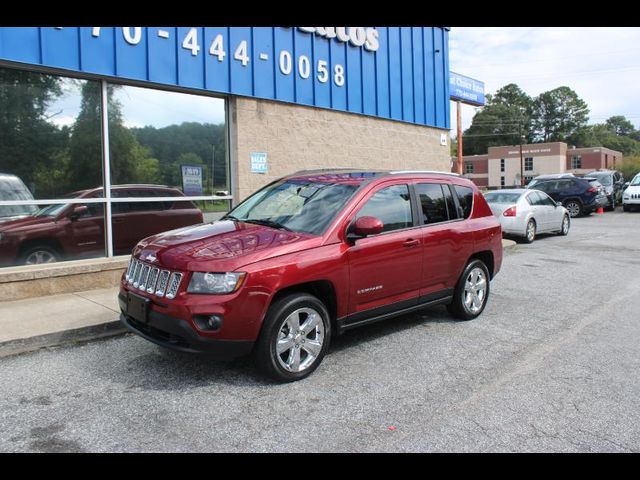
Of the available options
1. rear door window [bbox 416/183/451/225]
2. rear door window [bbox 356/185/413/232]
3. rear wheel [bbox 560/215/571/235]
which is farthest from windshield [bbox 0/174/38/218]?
rear wheel [bbox 560/215/571/235]

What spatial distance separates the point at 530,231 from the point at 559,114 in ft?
411

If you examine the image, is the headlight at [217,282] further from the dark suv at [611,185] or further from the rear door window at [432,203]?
the dark suv at [611,185]

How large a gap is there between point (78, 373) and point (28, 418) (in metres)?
0.93

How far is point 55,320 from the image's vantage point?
6027mm

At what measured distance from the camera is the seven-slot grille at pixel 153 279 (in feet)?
14.0

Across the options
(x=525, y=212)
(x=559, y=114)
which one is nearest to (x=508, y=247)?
(x=525, y=212)

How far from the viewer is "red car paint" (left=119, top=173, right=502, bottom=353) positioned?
4.16 meters

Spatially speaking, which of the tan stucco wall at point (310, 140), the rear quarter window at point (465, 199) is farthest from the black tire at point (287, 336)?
the tan stucco wall at point (310, 140)

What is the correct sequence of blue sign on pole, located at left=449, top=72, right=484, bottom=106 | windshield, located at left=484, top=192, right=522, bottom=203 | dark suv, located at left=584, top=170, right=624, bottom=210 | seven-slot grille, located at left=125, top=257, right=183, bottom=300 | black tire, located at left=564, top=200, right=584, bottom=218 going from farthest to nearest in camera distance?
dark suv, located at left=584, top=170, right=624, bottom=210
black tire, located at left=564, top=200, right=584, bottom=218
blue sign on pole, located at left=449, top=72, right=484, bottom=106
windshield, located at left=484, top=192, right=522, bottom=203
seven-slot grille, located at left=125, top=257, right=183, bottom=300

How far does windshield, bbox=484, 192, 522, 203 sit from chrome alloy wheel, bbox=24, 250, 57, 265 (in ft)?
37.3

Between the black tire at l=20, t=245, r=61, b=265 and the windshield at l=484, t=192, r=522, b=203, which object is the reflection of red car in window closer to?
the black tire at l=20, t=245, r=61, b=265
